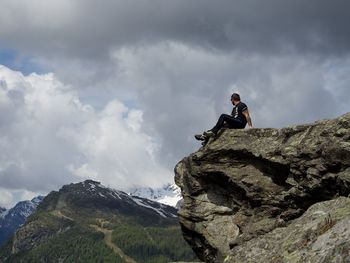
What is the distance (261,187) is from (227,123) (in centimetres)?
534

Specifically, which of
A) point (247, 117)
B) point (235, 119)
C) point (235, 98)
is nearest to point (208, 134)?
point (235, 119)

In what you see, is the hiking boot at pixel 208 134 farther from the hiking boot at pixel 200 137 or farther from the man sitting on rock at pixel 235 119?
the hiking boot at pixel 200 137

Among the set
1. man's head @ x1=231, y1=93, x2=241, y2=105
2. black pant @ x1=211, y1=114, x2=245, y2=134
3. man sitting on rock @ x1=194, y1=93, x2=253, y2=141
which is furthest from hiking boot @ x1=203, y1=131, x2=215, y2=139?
man's head @ x1=231, y1=93, x2=241, y2=105

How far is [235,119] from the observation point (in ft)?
112

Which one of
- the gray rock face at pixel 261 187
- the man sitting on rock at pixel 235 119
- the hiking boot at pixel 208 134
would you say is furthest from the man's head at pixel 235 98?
the hiking boot at pixel 208 134

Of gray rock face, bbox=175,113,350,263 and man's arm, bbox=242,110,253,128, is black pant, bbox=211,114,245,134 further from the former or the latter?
man's arm, bbox=242,110,253,128

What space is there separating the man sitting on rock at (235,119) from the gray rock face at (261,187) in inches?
20.2

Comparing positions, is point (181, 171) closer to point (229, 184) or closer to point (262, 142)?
point (229, 184)

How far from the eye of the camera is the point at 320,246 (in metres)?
18.3

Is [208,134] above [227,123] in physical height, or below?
below

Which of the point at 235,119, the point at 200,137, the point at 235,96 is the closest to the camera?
the point at 235,96

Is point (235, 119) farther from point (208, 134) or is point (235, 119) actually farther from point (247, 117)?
point (208, 134)

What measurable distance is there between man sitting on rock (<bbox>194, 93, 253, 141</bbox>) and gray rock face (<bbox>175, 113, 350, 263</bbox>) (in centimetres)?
51

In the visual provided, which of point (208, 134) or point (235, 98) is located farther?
point (208, 134)
